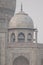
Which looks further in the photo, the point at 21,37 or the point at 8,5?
the point at 8,5

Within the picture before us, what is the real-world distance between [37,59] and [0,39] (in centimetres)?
331

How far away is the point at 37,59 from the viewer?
2380cm

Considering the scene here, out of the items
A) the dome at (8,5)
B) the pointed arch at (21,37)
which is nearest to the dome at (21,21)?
the pointed arch at (21,37)

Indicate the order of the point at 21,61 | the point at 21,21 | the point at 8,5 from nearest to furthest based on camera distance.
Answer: the point at 21,61 < the point at 21,21 < the point at 8,5

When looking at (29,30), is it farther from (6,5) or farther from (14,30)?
(6,5)

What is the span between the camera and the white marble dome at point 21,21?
82.6ft

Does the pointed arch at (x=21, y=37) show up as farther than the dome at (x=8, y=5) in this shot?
No

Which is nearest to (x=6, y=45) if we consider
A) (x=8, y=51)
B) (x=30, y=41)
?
(x=8, y=51)

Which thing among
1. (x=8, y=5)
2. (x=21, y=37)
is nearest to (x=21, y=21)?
(x=21, y=37)

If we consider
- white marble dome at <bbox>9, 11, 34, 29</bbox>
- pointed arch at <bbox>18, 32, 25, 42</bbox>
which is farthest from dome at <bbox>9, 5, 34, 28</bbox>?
pointed arch at <bbox>18, 32, 25, 42</bbox>

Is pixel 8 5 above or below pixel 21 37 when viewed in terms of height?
above

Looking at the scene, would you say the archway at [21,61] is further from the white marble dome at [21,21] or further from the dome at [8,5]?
the dome at [8,5]

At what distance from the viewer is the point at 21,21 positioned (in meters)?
25.2

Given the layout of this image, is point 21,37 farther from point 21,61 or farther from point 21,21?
point 21,61
